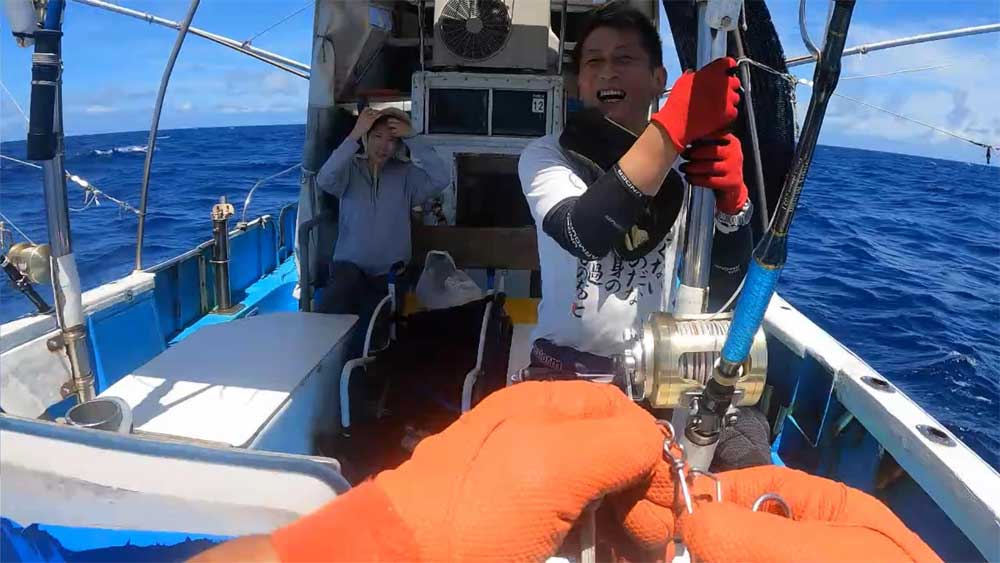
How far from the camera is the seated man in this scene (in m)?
3.74

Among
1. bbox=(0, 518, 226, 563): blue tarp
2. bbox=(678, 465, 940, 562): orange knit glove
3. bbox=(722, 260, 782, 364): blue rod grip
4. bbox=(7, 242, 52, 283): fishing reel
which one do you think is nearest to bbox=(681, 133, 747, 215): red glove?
bbox=(722, 260, 782, 364): blue rod grip

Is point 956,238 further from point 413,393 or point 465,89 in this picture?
point 413,393

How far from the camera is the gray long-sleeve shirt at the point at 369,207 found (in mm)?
3838

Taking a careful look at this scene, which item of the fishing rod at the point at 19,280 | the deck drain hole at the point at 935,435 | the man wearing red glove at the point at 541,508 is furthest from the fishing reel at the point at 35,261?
the deck drain hole at the point at 935,435

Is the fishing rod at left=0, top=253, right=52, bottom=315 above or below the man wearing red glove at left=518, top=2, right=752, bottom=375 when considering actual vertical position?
below

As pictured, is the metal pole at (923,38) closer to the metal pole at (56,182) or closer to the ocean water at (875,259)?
the ocean water at (875,259)

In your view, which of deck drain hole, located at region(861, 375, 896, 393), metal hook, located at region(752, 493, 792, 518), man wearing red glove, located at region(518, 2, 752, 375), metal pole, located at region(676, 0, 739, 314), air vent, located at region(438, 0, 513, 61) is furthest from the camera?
air vent, located at region(438, 0, 513, 61)

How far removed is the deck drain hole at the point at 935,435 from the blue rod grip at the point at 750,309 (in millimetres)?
1480

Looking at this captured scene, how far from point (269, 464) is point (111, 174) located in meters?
25.8

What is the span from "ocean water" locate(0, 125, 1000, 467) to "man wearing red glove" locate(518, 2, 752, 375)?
3858 millimetres

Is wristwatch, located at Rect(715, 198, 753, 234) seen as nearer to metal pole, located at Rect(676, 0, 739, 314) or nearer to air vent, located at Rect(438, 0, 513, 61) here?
metal pole, located at Rect(676, 0, 739, 314)

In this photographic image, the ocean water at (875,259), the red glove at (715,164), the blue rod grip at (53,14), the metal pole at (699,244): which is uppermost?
the blue rod grip at (53,14)

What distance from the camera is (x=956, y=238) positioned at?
13523mm

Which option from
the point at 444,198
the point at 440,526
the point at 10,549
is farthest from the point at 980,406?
the point at 10,549
